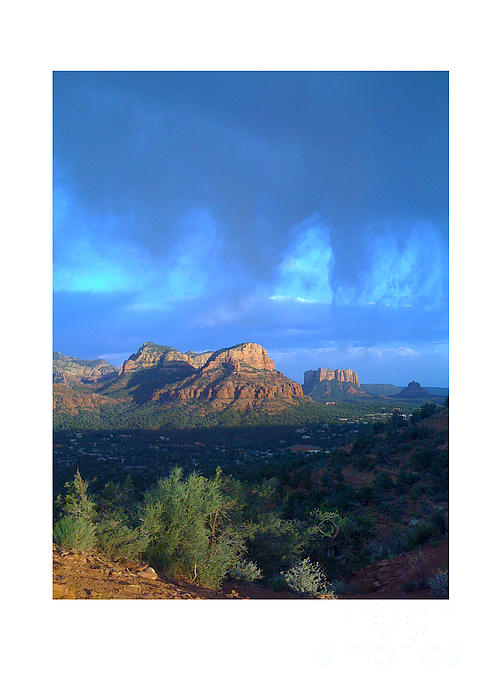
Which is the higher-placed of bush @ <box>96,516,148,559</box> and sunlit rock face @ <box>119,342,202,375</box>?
sunlit rock face @ <box>119,342,202,375</box>

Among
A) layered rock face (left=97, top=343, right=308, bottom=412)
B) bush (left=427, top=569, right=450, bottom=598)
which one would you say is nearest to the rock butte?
layered rock face (left=97, top=343, right=308, bottom=412)

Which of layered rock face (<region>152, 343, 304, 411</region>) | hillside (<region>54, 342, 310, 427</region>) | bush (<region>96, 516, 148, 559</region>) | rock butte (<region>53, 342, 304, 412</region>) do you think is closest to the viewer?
bush (<region>96, 516, 148, 559</region>)

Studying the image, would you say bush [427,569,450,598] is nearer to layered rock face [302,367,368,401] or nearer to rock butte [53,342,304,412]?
rock butte [53,342,304,412]

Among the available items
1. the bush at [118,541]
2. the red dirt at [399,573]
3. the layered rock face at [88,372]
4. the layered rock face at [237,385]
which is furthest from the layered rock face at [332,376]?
the bush at [118,541]

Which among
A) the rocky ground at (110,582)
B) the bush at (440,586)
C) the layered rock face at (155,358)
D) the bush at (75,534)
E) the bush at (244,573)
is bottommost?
the bush at (244,573)

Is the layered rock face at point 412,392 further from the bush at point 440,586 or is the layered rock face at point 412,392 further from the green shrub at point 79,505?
the green shrub at point 79,505
